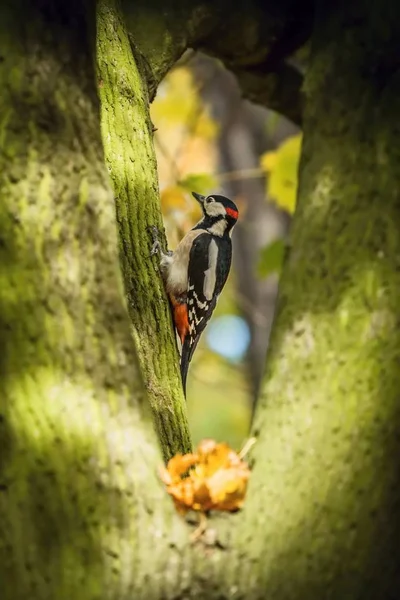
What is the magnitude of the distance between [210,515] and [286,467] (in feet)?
0.58

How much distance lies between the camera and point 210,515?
5.73ft

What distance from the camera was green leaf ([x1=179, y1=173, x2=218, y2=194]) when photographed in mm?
4797

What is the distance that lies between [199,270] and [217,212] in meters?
0.58

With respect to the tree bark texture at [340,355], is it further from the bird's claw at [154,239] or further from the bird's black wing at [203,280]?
the bird's black wing at [203,280]

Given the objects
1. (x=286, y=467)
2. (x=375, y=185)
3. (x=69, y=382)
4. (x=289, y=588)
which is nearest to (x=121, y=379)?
(x=69, y=382)

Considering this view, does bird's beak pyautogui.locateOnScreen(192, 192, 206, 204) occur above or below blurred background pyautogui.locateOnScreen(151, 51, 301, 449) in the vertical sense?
below

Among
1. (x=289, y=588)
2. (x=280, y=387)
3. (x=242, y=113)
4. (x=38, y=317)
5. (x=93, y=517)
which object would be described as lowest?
(x=289, y=588)

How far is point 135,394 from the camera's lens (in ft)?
5.69

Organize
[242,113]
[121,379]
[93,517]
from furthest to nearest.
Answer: [242,113] → [121,379] → [93,517]

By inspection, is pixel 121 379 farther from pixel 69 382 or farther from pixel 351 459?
pixel 351 459

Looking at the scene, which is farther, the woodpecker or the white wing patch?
the white wing patch

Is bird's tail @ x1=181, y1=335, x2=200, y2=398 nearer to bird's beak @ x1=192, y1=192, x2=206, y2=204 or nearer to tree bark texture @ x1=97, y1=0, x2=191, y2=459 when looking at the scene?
bird's beak @ x1=192, y1=192, x2=206, y2=204

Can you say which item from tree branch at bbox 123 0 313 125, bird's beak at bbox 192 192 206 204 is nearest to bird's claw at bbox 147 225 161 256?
tree branch at bbox 123 0 313 125

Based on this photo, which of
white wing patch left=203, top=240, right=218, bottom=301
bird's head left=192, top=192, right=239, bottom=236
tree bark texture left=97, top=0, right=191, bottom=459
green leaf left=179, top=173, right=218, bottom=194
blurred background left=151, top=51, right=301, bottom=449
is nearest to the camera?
tree bark texture left=97, top=0, right=191, bottom=459
